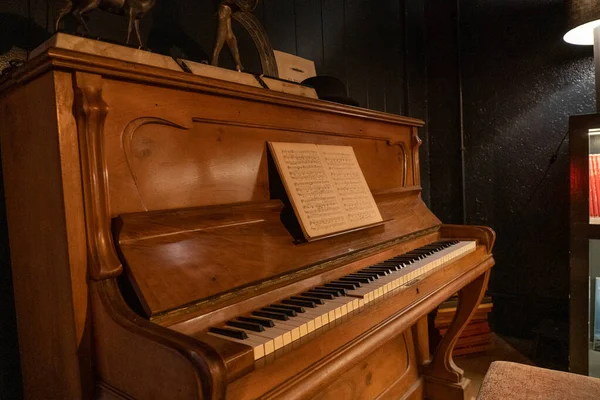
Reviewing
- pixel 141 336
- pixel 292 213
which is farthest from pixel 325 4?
pixel 141 336

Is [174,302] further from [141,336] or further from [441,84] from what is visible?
[441,84]

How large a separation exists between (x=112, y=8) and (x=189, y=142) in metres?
0.60

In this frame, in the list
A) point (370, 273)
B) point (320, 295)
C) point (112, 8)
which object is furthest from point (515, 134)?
point (112, 8)

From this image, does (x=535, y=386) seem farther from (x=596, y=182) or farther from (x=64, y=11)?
(x=64, y=11)

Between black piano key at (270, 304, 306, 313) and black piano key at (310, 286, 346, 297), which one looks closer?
black piano key at (270, 304, 306, 313)

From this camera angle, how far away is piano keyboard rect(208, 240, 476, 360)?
93 cm

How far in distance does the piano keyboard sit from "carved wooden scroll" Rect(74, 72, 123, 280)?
312 mm

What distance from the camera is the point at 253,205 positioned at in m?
1.32

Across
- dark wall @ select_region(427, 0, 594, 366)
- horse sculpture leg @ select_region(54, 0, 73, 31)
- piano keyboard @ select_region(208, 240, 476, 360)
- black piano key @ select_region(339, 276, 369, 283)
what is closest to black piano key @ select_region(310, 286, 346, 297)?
piano keyboard @ select_region(208, 240, 476, 360)

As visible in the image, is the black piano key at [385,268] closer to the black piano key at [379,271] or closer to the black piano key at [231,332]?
the black piano key at [379,271]

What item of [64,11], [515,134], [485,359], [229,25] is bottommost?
[485,359]

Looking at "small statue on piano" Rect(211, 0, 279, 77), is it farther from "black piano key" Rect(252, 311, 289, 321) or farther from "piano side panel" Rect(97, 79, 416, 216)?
"black piano key" Rect(252, 311, 289, 321)

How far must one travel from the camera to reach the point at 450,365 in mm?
2312

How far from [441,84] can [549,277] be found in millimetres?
1800
